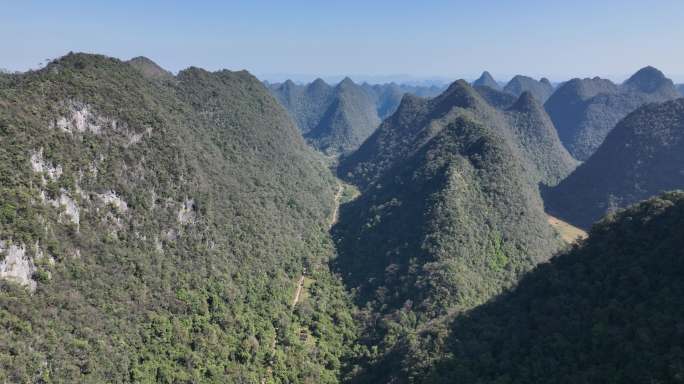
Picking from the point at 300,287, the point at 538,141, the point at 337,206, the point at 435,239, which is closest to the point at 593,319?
the point at 435,239

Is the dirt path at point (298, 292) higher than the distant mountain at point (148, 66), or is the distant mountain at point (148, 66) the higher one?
the distant mountain at point (148, 66)

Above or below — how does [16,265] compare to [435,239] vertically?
above

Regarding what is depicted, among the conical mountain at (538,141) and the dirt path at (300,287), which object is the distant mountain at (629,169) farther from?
the dirt path at (300,287)

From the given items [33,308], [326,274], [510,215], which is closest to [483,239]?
[510,215]

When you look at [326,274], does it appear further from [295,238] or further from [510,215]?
[510,215]

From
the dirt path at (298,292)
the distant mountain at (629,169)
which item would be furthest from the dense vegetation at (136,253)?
the distant mountain at (629,169)

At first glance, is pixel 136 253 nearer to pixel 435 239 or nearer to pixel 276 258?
pixel 276 258
